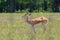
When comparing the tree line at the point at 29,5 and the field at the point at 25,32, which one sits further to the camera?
the tree line at the point at 29,5

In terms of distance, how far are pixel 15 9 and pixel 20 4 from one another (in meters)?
2.23

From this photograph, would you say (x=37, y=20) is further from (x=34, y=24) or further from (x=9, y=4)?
(x=9, y=4)

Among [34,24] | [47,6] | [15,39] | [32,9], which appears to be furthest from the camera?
[47,6]

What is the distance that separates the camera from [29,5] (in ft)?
139

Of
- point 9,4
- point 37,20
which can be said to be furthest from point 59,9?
point 37,20

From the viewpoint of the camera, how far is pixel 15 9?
4059 centimetres

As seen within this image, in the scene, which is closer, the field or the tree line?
the field

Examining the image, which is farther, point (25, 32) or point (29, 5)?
point (29, 5)

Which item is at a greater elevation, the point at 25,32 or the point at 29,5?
the point at 25,32

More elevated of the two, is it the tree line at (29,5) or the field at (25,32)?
the field at (25,32)

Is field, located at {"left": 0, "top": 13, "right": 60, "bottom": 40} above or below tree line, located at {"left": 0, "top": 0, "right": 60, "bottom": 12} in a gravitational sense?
above

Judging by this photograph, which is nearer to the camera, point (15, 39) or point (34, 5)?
point (15, 39)

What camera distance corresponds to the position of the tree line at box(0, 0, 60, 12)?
40.6m

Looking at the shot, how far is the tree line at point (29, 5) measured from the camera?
133ft
